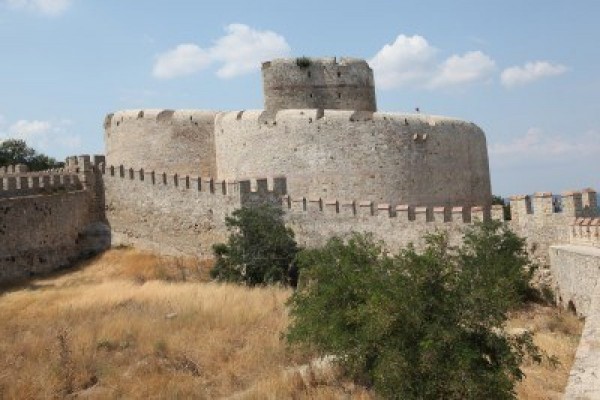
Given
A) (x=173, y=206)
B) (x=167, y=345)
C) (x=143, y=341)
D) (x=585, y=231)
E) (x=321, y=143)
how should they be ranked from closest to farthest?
(x=167, y=345) < (x=143, y=341) < (x=585, y=231) < (x=173, y=206) < (x=321, y=143)

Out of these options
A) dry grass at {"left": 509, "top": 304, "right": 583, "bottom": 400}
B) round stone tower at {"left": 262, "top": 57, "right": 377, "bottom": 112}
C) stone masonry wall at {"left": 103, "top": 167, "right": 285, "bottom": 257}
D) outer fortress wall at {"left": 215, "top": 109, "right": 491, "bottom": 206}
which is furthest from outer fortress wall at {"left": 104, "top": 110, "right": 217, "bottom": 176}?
dry grass at {"left": 509, "top": 304, "right": 583, "bottom": 400}

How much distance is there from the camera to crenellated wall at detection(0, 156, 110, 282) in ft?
63.2

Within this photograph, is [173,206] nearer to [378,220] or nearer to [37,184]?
[37,184]

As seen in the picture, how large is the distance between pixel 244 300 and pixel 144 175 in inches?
338

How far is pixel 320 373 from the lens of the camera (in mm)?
9570

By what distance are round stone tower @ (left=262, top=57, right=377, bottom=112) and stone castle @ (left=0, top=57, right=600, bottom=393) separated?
0.04 m

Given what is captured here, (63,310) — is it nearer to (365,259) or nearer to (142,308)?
(142,308)

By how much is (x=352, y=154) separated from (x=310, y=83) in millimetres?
5251

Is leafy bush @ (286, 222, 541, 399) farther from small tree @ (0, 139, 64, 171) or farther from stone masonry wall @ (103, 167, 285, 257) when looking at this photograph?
small tree @ (0, 139, 64, 171)

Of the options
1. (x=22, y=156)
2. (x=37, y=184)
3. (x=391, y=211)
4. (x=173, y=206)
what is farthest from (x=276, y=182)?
(x=22, y=156)

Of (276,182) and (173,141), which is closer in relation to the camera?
(276,182)

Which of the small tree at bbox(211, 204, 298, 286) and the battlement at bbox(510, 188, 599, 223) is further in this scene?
the small tree at bbox(211, 204, 298, 286)

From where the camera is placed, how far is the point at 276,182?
20203 millimetres

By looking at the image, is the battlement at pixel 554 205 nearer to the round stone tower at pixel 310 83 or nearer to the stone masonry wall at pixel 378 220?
the stone masonry wall at pixel 378 220
